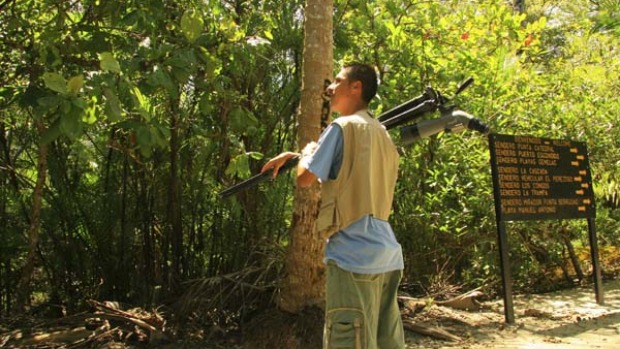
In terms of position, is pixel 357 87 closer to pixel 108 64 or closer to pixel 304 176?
pixel 304 176

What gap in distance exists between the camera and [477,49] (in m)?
8.36

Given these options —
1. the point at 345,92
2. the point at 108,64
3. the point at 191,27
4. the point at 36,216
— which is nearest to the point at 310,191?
the point at 191,27

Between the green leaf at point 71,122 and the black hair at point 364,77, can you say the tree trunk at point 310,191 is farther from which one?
the green leaf at point 71,122

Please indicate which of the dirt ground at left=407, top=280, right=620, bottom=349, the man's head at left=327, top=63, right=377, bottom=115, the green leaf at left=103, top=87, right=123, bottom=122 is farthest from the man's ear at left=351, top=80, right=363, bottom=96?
the dirt ground at left=407, top=280, right=620, bottom=349

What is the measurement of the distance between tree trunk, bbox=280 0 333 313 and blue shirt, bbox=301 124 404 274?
198 cm

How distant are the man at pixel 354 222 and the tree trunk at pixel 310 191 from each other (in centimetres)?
184

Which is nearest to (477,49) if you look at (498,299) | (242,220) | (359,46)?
(359,46)

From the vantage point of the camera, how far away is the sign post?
6707mm

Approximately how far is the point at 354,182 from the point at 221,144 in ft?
10.9

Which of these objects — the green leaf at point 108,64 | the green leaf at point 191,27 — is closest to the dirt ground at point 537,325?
the green leaf at point 191,27

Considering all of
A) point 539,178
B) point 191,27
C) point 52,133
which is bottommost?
point 539,178

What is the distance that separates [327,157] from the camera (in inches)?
122

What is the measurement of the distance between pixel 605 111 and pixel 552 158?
1732mm

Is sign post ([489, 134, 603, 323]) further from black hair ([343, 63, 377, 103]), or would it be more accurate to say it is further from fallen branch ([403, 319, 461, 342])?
black hair ([343, 63, 377, 103])
